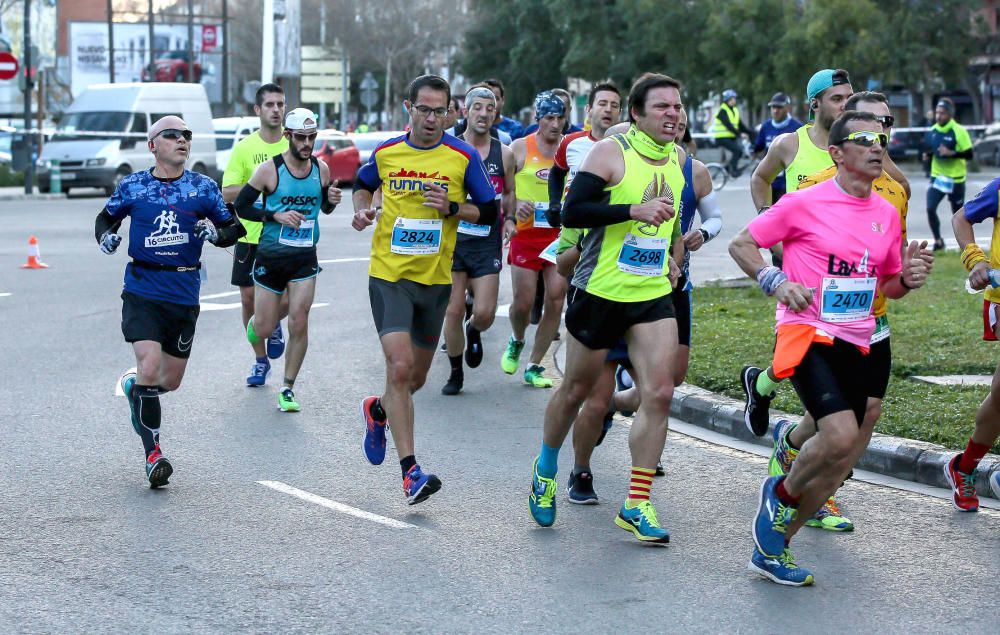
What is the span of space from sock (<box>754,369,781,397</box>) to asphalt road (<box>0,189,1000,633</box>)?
49cm

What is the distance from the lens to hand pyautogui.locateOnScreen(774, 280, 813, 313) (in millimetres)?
5949

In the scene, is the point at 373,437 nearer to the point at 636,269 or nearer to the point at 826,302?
the point at 636,269

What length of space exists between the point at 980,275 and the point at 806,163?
153cm

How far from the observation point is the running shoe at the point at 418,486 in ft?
23.5

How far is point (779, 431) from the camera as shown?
7336mm

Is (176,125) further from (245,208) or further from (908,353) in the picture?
(908,353)

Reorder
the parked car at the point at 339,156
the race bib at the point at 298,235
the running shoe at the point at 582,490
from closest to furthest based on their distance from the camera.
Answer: the running shoe at the point at 582,490
the race bib at the point at 298,235
the parked car at the point at 339,156

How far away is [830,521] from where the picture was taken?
6996 mm

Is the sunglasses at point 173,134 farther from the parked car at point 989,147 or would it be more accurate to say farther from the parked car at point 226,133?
the parked car at point 989,147

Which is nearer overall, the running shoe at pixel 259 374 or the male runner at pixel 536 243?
the male runner at pixel 536 243

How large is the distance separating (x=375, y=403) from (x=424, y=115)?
54.0 inches

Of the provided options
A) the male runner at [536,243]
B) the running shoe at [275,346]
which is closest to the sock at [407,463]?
the male runner at [536,243]

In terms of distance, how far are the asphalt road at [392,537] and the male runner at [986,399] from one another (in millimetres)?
143

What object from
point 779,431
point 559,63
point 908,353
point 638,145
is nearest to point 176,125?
point 638,145
